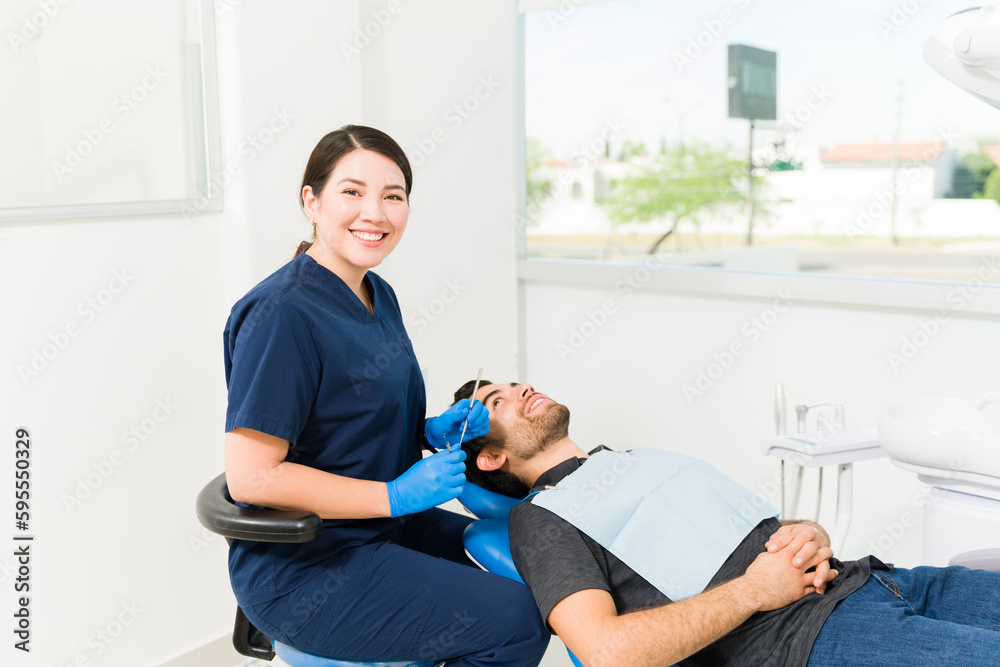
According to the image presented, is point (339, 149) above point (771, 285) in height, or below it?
above

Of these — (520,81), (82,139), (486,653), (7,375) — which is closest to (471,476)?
(486,653)

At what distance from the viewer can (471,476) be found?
1.77 metres

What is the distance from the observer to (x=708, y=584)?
141cm

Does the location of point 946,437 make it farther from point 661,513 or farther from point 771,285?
point 771,285

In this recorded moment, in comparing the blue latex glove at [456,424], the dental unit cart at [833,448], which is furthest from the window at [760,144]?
the blue latex glove at [456,424]

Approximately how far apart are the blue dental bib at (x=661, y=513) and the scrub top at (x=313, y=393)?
12.0 inches

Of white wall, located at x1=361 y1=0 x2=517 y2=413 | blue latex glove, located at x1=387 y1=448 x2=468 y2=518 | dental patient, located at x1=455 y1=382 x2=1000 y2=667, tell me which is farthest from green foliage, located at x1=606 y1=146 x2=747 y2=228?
blue latex glove, located at x1=387 y1=448 x2=468 y2=518

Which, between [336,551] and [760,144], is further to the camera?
[760,144]

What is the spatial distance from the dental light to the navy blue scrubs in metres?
1.07

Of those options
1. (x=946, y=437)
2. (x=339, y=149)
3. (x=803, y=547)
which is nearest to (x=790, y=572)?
(x=803, y=547)

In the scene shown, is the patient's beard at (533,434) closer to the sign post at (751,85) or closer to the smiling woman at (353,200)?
the smiling woman at (353,200)

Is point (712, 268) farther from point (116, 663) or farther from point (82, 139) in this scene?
point (116, 663)

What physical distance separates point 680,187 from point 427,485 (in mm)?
1599

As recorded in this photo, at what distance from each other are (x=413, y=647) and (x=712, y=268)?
5.20 feet
